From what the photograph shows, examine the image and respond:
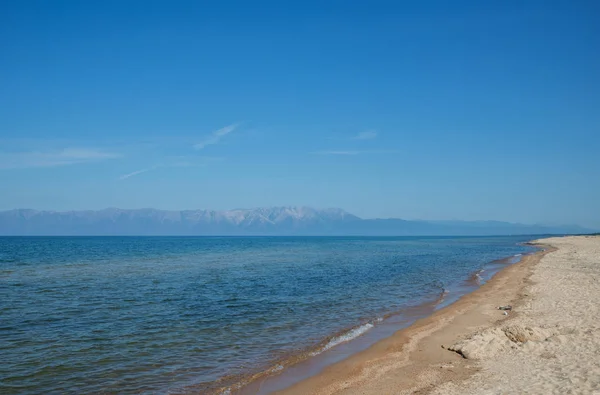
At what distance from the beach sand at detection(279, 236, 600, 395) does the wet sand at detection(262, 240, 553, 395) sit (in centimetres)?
2

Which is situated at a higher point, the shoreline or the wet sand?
the wet sand

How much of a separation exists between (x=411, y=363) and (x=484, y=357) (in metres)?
2.06

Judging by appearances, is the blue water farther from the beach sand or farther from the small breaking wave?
the beach sand

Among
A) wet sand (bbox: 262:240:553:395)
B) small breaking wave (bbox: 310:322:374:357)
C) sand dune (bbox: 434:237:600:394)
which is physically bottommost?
small breaking wave (bbox: 310:322:374:357)

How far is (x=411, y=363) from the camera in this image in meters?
12.7

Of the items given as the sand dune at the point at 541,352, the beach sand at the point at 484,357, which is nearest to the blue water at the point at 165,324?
the beach sand at the point at 484,357

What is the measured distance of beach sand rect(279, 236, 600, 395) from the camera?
9914 mm

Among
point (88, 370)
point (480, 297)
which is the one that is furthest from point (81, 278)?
point (480, 297)

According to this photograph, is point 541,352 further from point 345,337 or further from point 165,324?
point 165,324

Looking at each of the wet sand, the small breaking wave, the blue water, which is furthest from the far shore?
the blue water

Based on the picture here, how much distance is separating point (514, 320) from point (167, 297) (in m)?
19.0

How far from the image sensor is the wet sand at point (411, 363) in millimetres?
10898

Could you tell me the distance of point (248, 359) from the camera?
13.9 m

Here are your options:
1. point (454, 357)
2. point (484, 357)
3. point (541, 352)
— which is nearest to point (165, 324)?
point (454, 357)
